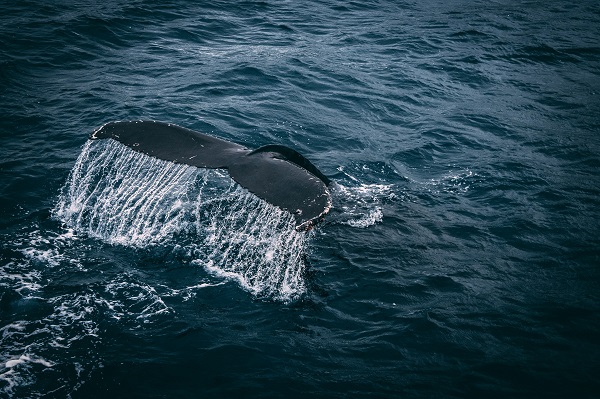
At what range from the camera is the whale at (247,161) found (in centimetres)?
454

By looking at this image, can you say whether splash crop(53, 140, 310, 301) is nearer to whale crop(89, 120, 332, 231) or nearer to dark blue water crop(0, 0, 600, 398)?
dark blue water crop(0, 0, 600, 398)

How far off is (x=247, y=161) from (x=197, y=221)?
2.22 metres

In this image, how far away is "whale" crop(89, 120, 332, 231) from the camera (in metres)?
4.54

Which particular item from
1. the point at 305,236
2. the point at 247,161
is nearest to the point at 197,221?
the point at 305,236

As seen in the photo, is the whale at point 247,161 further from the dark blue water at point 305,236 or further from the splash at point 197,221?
the dark blue water at point 305,236

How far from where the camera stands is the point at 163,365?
4.93 meters

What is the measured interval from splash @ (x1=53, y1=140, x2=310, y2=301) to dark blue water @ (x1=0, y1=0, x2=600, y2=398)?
0.12 feet

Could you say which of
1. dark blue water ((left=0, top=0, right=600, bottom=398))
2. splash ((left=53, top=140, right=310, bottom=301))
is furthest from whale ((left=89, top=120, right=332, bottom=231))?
dark blue water ((left=0, top=0, right=600, bottom=398))

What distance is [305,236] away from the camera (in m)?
7.00

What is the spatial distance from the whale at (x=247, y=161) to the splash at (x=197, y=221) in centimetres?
57

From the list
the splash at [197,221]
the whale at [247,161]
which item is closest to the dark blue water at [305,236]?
the splash at [197,221]

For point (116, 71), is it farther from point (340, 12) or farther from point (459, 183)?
point (340, 12)

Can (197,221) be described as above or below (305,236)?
below

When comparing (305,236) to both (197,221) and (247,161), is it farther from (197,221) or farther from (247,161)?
(247,161)
